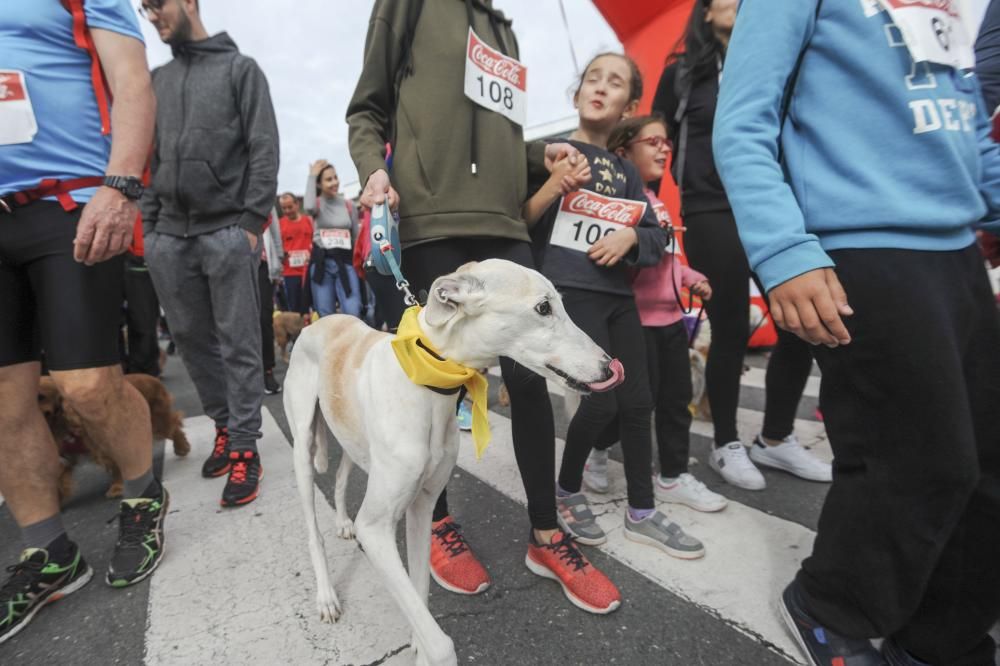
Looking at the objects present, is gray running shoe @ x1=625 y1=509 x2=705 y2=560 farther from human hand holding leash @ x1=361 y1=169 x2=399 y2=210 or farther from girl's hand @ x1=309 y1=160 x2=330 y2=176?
girl's hand @ x1=309 y1=160 x2=330 y2=176

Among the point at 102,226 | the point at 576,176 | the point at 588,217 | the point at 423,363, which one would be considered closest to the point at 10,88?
the point at 102,226

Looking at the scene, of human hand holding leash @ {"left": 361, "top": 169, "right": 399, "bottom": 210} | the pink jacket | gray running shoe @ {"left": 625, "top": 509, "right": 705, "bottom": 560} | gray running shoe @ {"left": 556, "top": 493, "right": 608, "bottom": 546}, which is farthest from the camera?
the pink jacket

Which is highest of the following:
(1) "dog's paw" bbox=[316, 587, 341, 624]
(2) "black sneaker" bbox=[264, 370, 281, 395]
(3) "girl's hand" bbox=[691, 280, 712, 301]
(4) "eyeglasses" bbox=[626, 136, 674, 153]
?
(4) "eyeglasses" bbox=[626, 136, 674, 153]

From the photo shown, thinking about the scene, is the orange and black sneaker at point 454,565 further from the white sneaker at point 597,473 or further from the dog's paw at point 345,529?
the white sneaker at point 597,473

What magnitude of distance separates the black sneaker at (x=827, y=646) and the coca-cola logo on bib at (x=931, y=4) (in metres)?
1.58

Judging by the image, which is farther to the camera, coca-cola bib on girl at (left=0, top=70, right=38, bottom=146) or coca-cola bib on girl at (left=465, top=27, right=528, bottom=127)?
coca-cola bib on girl at (left=465, top=27, right=528, bottom=127)

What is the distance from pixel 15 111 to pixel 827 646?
310 centimetres

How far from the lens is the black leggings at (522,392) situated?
1.74 metres

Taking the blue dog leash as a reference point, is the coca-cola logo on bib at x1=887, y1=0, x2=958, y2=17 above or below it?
above

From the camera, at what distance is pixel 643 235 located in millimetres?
2057

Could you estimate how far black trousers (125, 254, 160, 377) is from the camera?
4.96 meters

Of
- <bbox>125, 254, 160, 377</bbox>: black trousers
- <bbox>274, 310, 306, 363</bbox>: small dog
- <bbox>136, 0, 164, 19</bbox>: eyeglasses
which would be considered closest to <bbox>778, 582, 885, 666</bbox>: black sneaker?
<bbox>136, 0, 164, 19</bbox>: eyeglasses

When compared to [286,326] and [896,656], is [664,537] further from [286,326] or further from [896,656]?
[286,326]

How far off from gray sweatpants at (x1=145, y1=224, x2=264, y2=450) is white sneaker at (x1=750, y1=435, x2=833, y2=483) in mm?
2899
